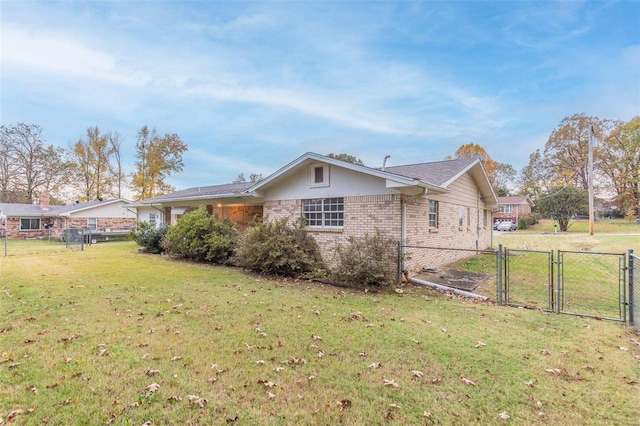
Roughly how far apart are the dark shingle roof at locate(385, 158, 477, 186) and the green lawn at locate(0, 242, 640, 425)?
5105 millimetres

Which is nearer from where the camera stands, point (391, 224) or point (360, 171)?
point (391, 224)

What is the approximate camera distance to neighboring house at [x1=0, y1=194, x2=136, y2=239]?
28.2 meters

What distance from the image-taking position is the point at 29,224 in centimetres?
2919

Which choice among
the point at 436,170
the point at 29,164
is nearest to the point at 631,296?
the point at 436,170

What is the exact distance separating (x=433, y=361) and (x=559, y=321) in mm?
3570

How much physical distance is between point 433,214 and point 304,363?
893 cm

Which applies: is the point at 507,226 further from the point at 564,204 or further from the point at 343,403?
the point at 343,403

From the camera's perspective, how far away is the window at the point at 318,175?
10883 mm

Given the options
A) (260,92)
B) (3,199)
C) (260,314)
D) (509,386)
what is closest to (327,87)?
(260,92)

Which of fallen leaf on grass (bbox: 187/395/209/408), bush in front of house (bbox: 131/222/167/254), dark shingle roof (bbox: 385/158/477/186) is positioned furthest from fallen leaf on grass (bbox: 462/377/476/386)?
bush in front of house (bbox: 131/222/167/254)

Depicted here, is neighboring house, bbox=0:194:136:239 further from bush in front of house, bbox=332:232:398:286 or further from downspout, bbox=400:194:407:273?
downspout, bbox=400:194:407:273

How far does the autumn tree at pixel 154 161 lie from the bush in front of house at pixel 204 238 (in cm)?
2404

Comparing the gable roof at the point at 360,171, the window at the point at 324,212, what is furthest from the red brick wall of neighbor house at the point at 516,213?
the gable roof at the point at 360,171

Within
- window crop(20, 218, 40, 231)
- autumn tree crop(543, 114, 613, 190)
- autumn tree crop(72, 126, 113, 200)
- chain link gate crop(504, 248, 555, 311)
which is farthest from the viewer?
autumn tree crop(543, 114, 613, 190)
